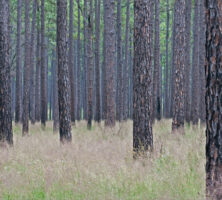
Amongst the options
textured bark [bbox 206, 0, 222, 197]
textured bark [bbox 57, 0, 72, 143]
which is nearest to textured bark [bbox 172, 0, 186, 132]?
textured bark [bbox 57, 0, 72, 143]

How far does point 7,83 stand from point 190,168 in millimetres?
7076

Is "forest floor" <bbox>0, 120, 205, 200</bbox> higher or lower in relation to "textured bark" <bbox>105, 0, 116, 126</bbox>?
lower

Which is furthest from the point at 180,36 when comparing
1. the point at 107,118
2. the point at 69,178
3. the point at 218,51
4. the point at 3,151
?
the point at 218,51

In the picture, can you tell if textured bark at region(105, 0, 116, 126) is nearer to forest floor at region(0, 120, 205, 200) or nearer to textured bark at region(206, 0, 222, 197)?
forest floor at region(0, 120, 205, 200)

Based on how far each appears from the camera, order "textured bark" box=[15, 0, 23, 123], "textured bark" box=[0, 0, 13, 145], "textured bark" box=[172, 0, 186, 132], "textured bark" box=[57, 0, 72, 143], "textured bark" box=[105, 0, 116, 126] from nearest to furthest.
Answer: "textured bark" box=[0, 0, 13, 145] → "textured bark" box=[57, 0, 72, 143] → "textured bark" box=[172, 0, 186, 132] → "textured bark" box=[105, 0, 116, 126] → "textured bark" box=[15, 0, 23, 123]

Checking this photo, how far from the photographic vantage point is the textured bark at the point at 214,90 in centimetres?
460

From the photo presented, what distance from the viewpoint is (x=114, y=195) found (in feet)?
19.8

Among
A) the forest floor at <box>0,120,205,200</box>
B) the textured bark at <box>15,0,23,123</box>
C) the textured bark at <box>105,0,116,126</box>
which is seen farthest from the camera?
the textured bark at <box>15,0,23,123</box>

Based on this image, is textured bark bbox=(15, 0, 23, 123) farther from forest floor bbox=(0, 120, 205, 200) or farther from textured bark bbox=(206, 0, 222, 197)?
A: textured bark bbox=(206, 0, 222, 197)

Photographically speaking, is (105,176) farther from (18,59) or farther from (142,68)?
(18,59)

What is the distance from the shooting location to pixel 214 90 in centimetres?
464

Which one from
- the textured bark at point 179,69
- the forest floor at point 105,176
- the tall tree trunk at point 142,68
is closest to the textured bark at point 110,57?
the textured bark at point 179,69

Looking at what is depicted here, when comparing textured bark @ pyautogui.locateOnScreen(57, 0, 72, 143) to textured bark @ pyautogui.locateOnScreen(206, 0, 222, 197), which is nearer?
textured bark @ pyautogui.locateOnScreen(206, 0, 222, 197)

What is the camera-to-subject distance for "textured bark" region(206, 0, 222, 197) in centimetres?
460
